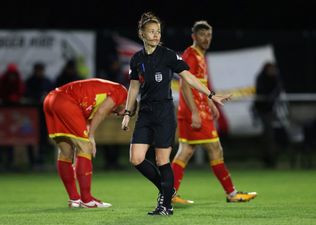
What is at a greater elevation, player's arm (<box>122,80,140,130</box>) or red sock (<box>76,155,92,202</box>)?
player's arm (<box>122,80,140,130</box>)

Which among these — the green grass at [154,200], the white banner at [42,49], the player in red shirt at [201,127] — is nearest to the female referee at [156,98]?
the green grass at [154,200]

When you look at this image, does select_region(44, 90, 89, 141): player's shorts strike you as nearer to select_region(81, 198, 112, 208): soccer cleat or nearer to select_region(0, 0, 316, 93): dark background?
select_region(81, 198, 112, 208): soccer cleat

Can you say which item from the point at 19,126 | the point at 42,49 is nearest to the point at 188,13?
the point at 42,49

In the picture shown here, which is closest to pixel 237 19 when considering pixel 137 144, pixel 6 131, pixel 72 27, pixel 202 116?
pixel 72 27

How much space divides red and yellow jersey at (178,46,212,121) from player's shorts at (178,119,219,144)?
0.07 metres

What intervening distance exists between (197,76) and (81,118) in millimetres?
1492

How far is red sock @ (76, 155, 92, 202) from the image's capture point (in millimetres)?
10484

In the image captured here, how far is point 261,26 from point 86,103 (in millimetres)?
14676

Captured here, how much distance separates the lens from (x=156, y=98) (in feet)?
A: 31.4

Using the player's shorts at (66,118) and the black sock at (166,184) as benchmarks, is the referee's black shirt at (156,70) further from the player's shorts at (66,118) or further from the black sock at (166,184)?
the player's shorts at (66,118)

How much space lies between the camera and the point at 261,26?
81.3ft

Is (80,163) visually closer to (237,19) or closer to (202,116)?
(202,116)

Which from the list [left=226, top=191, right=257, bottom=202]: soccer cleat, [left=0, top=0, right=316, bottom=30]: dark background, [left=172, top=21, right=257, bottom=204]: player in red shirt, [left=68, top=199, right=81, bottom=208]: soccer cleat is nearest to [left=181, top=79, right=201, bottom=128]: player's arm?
[left=172, top=21, right=257, bottom=204]: player in red shirt

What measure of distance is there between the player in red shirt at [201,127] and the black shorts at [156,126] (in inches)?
56.4
